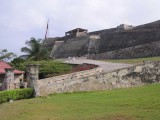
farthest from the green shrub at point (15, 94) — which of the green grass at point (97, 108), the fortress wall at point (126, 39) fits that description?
the fortress wall at point (126, 39)

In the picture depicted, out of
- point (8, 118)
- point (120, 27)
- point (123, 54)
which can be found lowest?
point (8, 118)

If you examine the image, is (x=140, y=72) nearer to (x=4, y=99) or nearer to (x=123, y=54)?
(x=4, y=99)

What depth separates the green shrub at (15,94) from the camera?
78.9 ft

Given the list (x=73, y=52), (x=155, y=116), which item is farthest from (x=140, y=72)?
(x=73, y=52)

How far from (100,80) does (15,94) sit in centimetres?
530

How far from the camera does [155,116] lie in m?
13.9

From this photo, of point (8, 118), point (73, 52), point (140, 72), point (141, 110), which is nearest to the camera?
point (141, 110)

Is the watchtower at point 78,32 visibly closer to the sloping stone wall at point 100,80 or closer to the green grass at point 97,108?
the sloping stone wall at point 100,80

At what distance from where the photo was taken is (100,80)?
84.5 ft

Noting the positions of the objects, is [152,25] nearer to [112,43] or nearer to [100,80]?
[112,43]

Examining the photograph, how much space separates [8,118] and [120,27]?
140 ft

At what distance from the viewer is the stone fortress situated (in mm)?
43697

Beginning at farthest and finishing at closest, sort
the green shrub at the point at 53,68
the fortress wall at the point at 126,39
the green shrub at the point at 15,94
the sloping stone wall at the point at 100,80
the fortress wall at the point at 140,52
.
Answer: the fortress wall at the point at 126,39
the fortress wall at the point at 140,52
the green shrub at the point at 53,68
the sloping stone wall at the point at 100,80
the green shrub at the point at 15,94

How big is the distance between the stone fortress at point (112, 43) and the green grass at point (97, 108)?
71.8 feet
